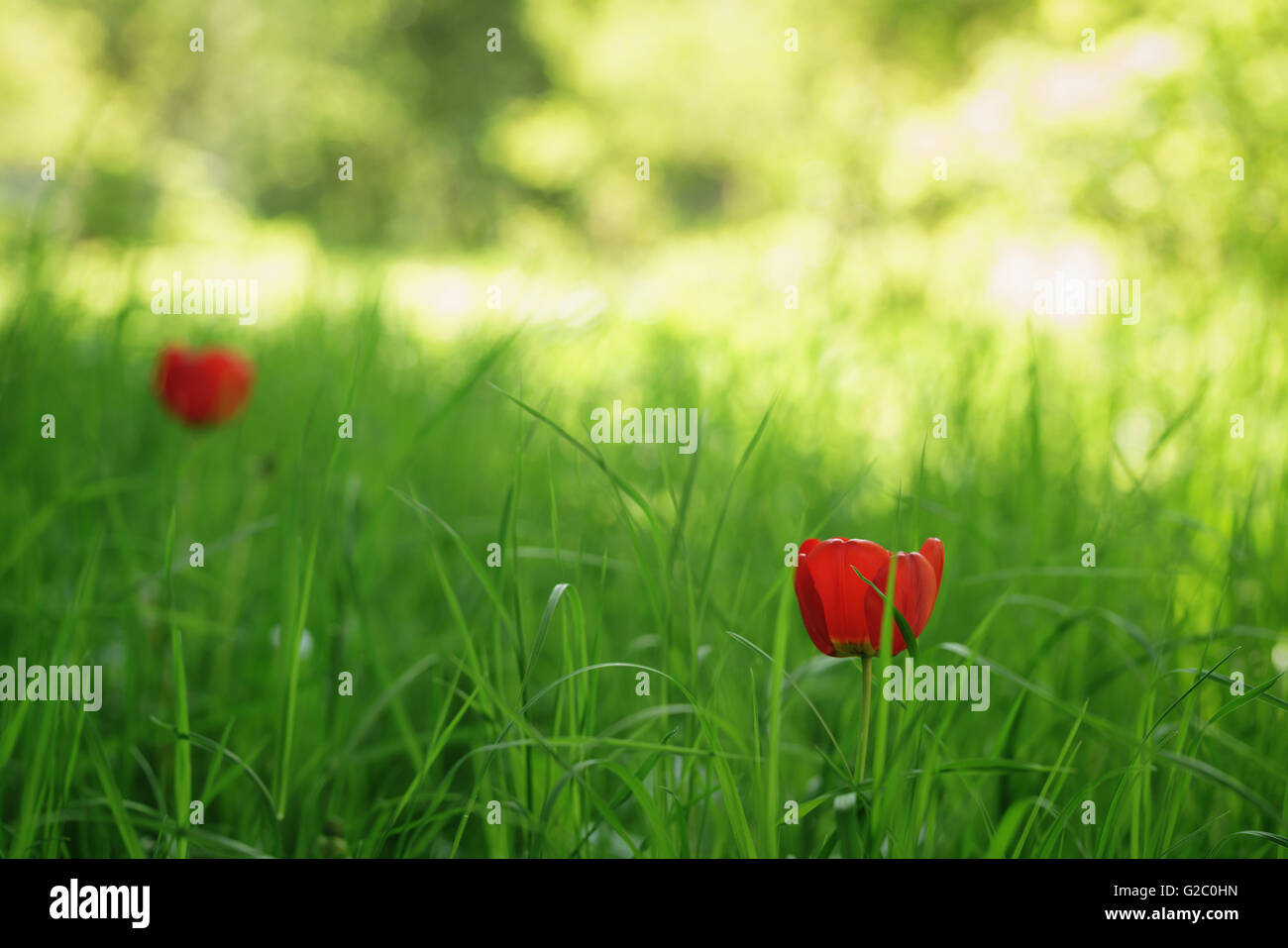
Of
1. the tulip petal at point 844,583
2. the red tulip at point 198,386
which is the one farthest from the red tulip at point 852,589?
the red tulip at point 198,386

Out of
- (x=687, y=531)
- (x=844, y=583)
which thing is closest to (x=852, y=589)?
(x=844, y=583)

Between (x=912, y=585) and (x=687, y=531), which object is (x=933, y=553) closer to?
(x=912, y=585)

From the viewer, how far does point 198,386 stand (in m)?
1.29

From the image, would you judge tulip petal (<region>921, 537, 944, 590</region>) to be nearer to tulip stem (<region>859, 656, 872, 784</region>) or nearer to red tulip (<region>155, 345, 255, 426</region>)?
tulip stem (<region>859, 656, 872, 784</region>)

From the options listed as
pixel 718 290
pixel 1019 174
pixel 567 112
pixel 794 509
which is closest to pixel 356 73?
pixel 567 112

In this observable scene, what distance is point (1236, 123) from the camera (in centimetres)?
247

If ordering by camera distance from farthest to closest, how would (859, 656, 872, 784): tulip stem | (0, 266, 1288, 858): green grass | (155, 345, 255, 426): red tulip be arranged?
(155, 345, 255, 426): red tulip < (0, 266, 1288, 858): green grass < (859, 656, 872, 784): tulip stem

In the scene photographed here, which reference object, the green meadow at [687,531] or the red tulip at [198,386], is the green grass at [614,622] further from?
the red tulip at [198,386]

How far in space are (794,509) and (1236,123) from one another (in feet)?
6.23

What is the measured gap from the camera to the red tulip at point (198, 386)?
1286 millimetres

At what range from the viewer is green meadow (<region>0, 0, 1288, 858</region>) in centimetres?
69

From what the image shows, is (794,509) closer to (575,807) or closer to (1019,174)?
(575,807)

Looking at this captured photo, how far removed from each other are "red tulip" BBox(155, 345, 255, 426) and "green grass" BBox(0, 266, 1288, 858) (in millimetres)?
119

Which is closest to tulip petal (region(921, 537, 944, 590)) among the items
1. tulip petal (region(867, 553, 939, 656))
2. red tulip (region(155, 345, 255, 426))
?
tulip petal (region(867, 553, 939, 656))
